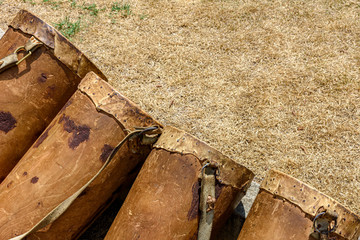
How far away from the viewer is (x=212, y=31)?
13.8 feet

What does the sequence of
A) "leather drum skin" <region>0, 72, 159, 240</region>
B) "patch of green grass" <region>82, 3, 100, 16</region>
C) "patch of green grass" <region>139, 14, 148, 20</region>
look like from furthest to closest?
"patch of green grass" <region>82, 3, 100, 16</region>
"patch of green grass" <region>139, 14, 148, 20</region>
"leather drum skin" <region>0, 72, 159, 240</region>

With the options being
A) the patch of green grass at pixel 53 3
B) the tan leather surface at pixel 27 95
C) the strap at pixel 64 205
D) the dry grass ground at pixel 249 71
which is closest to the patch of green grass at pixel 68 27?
the dry grass ground at pixel 249 71

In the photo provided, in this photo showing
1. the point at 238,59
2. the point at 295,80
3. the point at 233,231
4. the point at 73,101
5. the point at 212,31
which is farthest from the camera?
the point at 212,31

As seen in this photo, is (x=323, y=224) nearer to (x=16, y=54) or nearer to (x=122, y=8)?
(x=16, y=54)

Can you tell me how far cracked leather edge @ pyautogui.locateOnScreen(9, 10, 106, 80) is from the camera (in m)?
2.03

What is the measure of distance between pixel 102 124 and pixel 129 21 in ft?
9.53

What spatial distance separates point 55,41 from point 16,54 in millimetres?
243

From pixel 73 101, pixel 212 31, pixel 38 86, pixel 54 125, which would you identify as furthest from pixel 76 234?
pixel 212 31

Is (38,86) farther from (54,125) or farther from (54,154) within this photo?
(54,154)

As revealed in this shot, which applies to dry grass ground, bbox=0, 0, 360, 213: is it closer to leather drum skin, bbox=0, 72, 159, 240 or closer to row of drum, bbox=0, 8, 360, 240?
row of drum, bbox=0, 8, 360, 240

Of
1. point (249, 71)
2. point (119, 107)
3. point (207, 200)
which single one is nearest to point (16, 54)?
point (119, 107)

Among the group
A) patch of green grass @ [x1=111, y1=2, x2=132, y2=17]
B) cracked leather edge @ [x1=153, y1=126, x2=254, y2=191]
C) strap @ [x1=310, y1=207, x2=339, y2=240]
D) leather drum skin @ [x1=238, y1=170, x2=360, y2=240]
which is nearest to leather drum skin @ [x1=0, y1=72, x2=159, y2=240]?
cracked leather edge @ [x1=153, y1=126, x2=254, y2=191]

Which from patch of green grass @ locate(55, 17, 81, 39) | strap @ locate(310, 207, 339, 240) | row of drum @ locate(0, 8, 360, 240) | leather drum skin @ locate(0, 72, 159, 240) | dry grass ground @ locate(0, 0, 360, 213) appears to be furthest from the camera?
patch of green grass @ locate(55, 17, 81, 39)

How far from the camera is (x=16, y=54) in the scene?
2.02 metres
